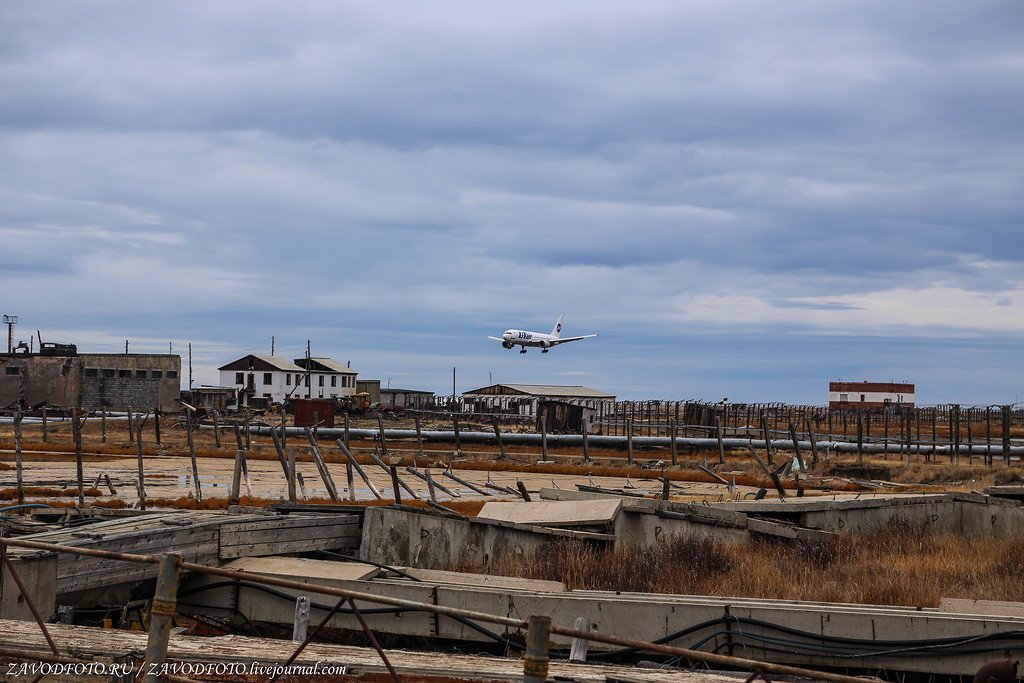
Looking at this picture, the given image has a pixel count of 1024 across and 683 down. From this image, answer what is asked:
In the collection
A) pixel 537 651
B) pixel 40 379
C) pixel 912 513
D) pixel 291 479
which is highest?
pixel 40 379

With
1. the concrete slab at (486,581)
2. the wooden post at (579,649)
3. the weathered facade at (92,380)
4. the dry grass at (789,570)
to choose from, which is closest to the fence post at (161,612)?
the wooden post at (579,649)

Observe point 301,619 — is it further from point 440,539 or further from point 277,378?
point 277,378

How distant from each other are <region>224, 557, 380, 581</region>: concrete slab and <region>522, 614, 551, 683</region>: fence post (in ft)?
20.7

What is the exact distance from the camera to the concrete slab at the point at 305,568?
38.8 feet

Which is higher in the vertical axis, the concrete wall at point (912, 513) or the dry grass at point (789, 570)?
the concrete wall at point (912, 513)

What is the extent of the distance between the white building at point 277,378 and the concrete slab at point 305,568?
271 feet

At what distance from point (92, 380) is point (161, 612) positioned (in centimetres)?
8622

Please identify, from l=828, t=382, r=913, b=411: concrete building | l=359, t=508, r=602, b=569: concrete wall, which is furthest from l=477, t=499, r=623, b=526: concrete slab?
l=828, t=382, r=913, b=411: concrete building

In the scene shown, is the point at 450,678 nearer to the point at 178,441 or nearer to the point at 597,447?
the point at 597,447

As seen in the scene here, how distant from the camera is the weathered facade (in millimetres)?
84312

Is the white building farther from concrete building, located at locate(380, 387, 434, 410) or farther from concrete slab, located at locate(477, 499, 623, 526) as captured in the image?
concrete slab, located at locate(477, 499, 623, 526)

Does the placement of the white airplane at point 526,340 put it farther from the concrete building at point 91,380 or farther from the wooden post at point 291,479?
the wooden post at point 291,479

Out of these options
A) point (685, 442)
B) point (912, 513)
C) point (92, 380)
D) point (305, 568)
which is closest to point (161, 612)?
point (305, 568)

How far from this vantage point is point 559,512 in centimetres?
1516
